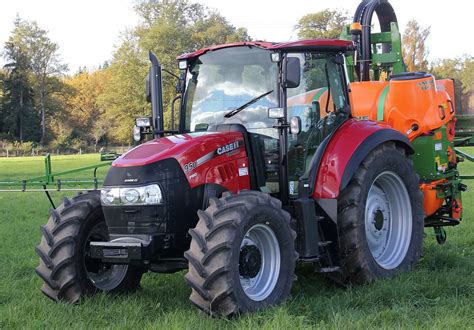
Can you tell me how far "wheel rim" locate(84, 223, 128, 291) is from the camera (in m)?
5.93

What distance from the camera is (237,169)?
5.79 metres

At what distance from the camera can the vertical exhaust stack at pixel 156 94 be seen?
20.5ft

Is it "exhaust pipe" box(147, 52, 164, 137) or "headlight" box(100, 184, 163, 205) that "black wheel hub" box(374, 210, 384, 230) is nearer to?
"exhaust pipe" box(147, 52, 164, 137)

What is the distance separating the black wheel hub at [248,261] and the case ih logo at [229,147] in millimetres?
939

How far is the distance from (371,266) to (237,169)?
5.59 ft

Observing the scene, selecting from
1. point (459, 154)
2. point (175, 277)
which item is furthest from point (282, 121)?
point (459, 154)

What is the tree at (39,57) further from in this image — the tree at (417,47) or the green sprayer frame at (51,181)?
the green sprayer frame at (51,181)

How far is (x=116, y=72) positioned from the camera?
2351 inches

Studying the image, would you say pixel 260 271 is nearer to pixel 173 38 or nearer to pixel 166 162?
pixel 166 162

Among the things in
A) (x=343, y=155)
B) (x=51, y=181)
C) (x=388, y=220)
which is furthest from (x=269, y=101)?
(x=51, y=181)

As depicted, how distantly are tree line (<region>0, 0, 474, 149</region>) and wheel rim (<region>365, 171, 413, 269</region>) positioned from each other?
4.73 metres

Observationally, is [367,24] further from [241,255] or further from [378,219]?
[241,255]

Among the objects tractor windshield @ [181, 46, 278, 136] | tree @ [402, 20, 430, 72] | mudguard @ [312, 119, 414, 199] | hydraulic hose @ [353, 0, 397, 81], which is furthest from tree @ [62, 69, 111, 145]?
mudguard @ [312, 119, 414, 199]

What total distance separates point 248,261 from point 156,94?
7.14ft
